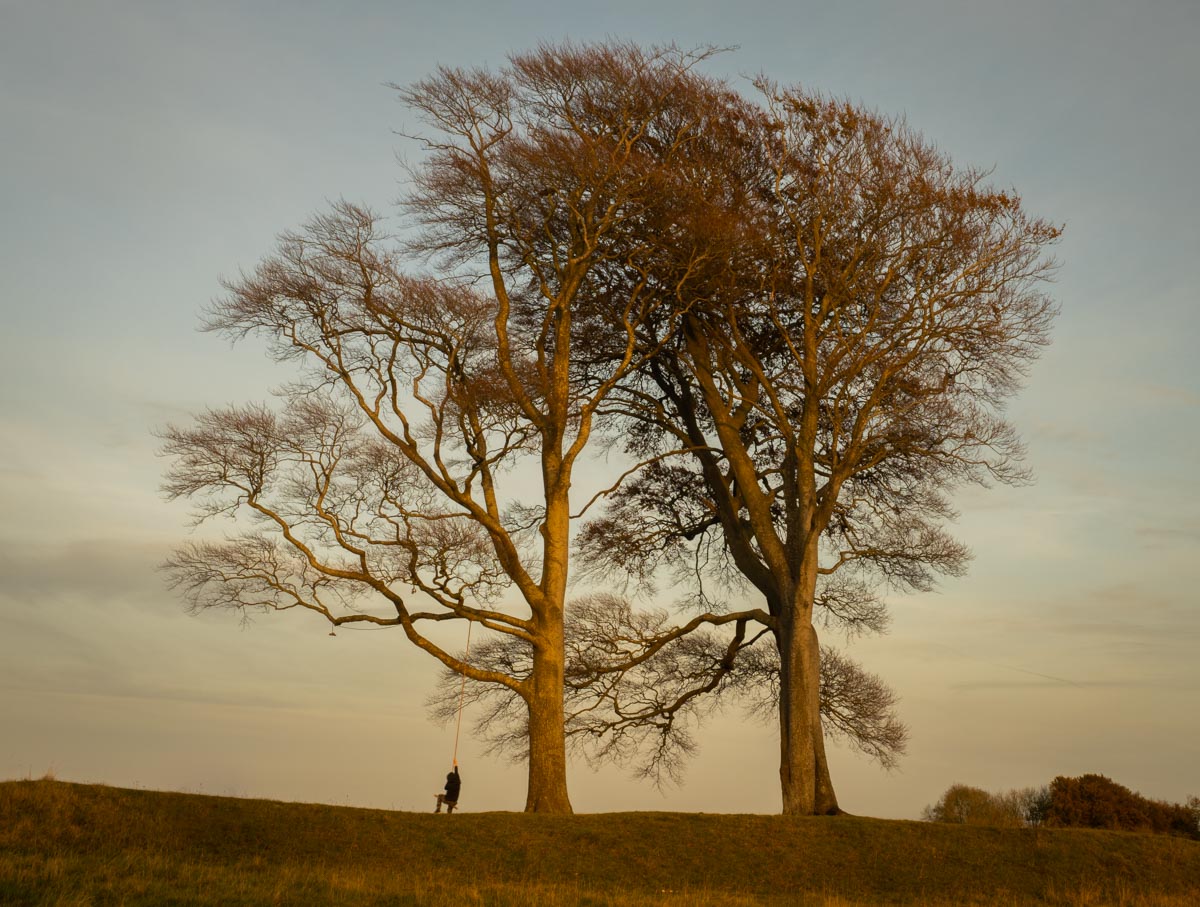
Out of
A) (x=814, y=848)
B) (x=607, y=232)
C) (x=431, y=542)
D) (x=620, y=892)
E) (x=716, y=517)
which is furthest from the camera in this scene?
(x=716, y=517)

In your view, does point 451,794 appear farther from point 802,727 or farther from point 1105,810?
point 1105,810

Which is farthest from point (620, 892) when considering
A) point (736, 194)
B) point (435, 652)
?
point (736, 194)

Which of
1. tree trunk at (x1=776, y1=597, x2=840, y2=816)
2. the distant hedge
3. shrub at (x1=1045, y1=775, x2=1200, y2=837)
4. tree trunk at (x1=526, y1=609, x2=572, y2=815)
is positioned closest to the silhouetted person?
tree trunk at (x1=526, y1=609, x2=572, y2=815)

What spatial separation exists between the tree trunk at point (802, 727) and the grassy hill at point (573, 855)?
1372mm

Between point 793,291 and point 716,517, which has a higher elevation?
point 793,291

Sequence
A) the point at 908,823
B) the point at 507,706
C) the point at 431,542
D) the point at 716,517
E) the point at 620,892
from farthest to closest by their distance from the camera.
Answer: the point at 716,517
the point at 507,706
the point at 431,542
the point at 908,823
the point at 620,892

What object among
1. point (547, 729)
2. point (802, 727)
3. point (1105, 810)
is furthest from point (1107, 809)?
point (547, 729)

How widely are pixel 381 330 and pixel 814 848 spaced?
10987 mm

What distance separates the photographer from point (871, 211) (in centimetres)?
2016

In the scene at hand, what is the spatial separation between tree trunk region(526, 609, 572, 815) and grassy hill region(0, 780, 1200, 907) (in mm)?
903

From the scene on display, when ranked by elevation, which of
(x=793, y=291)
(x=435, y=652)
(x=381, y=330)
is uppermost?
(x=793, y=291)

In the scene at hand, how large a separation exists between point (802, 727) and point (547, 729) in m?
4.55

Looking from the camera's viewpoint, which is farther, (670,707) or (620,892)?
(670,707)

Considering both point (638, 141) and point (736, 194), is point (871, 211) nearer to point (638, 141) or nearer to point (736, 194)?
point (736, 194)
